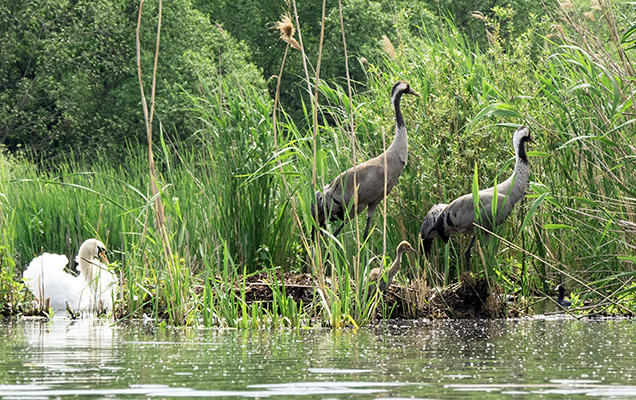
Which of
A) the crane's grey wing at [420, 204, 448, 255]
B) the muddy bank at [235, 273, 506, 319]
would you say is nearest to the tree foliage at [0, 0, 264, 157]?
the muddy bank at [235, 273, 506, 319]

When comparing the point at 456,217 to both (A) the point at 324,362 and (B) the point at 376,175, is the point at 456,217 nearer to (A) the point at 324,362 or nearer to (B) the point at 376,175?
(B) the point at 376,175

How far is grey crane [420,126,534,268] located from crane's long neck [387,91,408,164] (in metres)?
0.57

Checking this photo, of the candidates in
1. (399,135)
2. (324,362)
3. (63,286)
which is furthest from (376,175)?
(324,362)

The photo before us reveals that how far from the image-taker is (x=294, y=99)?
2906 cm

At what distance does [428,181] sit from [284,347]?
3.51m

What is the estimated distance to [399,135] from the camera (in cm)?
870

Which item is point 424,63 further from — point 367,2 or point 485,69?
point 367,2

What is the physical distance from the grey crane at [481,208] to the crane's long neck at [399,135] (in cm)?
57

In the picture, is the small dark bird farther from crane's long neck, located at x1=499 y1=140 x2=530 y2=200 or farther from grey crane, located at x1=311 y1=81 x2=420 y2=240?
grey crane, located at x1=311 y1=81 x2=420 y2=240

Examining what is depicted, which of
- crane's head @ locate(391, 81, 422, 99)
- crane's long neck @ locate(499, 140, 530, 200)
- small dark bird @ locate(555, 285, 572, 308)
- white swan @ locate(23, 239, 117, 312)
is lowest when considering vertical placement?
small dark bird @ locate(555, 285, 572, 308)

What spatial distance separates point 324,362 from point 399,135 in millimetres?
3982

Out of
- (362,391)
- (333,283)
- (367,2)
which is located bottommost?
(362,391)

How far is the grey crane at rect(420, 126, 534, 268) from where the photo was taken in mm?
8203

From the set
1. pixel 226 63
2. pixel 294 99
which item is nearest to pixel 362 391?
pixel 226 63
